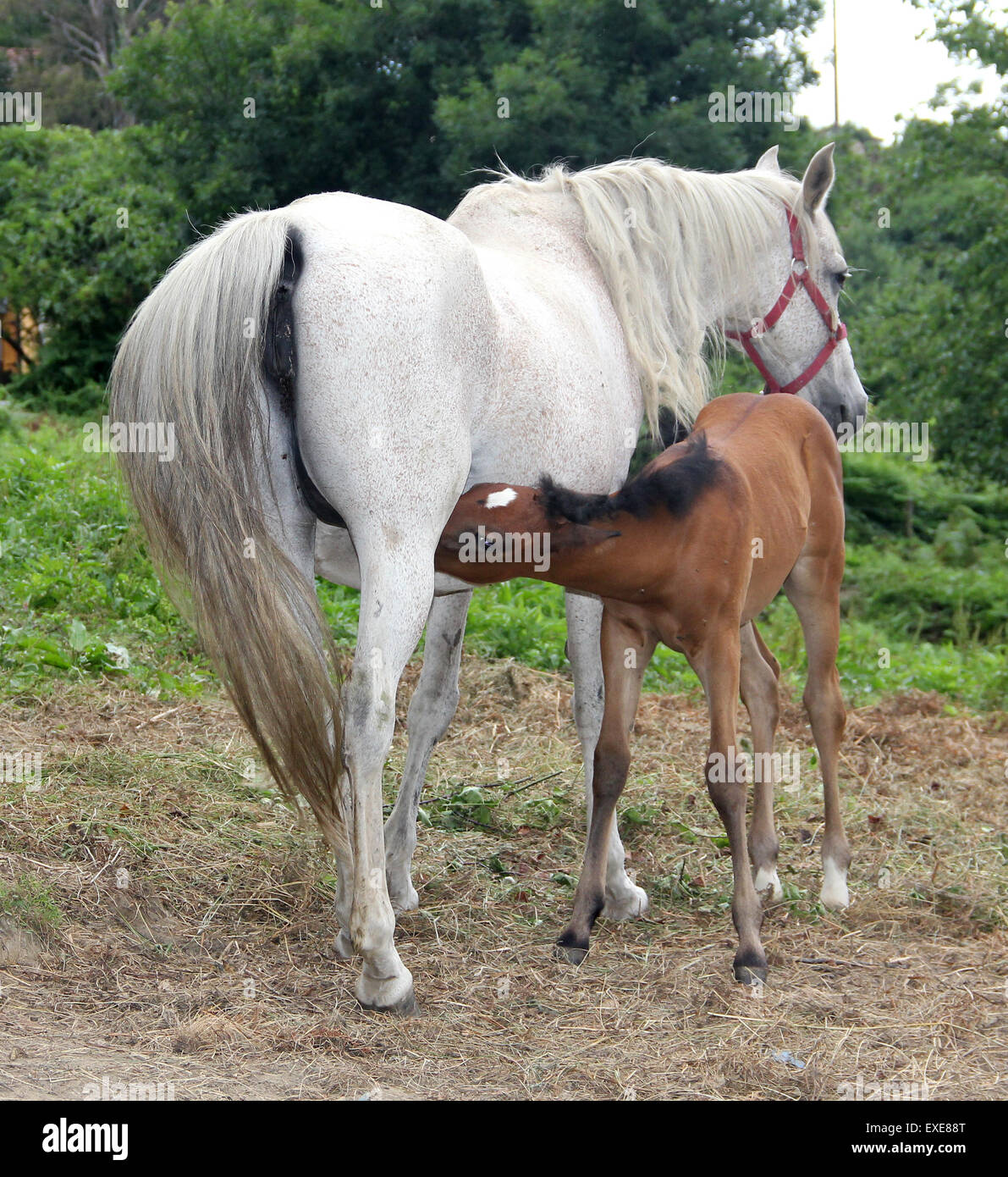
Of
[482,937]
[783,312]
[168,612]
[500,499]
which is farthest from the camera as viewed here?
[168,612]

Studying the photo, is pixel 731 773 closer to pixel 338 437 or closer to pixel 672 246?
pixel 338 437

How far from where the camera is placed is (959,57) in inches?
460

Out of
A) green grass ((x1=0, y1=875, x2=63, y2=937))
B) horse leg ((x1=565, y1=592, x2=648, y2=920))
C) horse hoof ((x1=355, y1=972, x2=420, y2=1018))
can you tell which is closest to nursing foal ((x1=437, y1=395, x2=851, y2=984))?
horse leg ((x1=565, y1=592, x2=648, y2=920))

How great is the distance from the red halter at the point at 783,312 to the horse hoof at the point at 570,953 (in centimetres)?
252

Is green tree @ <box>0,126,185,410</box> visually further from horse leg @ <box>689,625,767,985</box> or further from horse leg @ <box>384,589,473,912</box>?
horse leg @ <box>689,625,767,985</box>

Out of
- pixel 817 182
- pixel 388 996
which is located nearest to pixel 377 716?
pixel 388 996

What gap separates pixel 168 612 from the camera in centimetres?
720

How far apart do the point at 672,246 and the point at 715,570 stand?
1364 mm

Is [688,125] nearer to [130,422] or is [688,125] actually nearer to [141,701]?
[141,701]

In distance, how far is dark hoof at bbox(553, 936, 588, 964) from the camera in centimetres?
386

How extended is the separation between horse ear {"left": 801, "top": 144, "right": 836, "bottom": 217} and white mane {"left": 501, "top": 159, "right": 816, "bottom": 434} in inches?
1.9

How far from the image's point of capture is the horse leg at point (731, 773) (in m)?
3.70

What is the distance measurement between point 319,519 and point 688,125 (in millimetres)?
8417

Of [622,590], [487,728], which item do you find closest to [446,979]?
[622,590]
